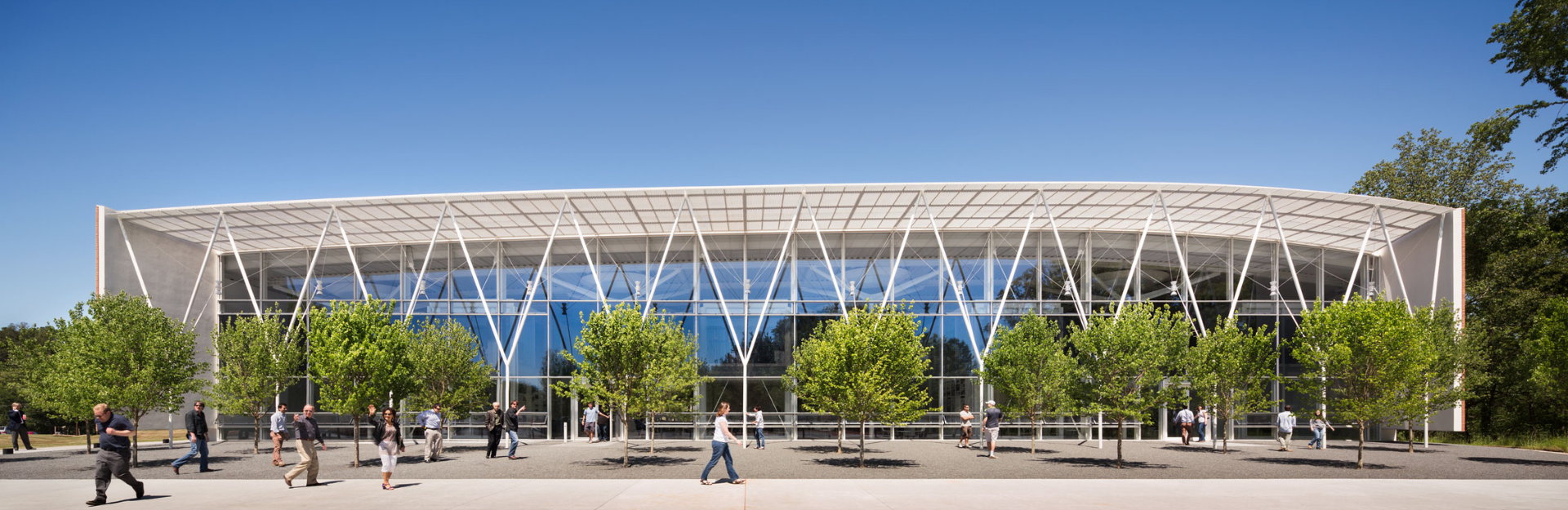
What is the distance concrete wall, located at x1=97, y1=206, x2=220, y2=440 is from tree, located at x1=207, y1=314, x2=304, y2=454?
15.8 ft

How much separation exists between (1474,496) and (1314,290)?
855 inches

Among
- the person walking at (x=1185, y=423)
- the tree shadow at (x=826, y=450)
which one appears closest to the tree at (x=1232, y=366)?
the person walking at (x=1185, y=423)

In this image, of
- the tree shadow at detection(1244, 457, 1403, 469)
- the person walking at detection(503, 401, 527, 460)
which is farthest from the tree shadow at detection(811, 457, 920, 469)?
the tree shadow at detection(1244, 457, 1403, 469)

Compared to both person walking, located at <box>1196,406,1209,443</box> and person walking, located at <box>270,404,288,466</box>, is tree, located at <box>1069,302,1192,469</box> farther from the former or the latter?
person walking, located at <box>270,404,288,466</box>

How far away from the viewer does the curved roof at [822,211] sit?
27625 mm

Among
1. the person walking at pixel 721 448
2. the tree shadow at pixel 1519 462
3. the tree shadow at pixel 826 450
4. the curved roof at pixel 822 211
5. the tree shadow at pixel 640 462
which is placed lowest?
the tree shadow at pixel 826 450

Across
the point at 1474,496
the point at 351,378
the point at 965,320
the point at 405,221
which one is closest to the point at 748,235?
the point at 965,320

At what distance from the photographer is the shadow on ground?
67.3 feet

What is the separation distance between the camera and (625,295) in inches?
1292

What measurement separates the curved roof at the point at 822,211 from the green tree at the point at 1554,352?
545 centimetres

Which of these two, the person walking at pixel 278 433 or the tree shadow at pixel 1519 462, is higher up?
the person walking at pixel 278 433

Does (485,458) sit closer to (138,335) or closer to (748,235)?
(138,335)

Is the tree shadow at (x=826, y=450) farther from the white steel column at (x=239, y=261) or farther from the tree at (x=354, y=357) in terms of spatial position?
the white steel column at (x=239, y=261)

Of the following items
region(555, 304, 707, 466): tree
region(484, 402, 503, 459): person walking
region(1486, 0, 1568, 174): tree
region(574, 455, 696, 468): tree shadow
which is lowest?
region(574, 455, 696, 468): tree shadow
